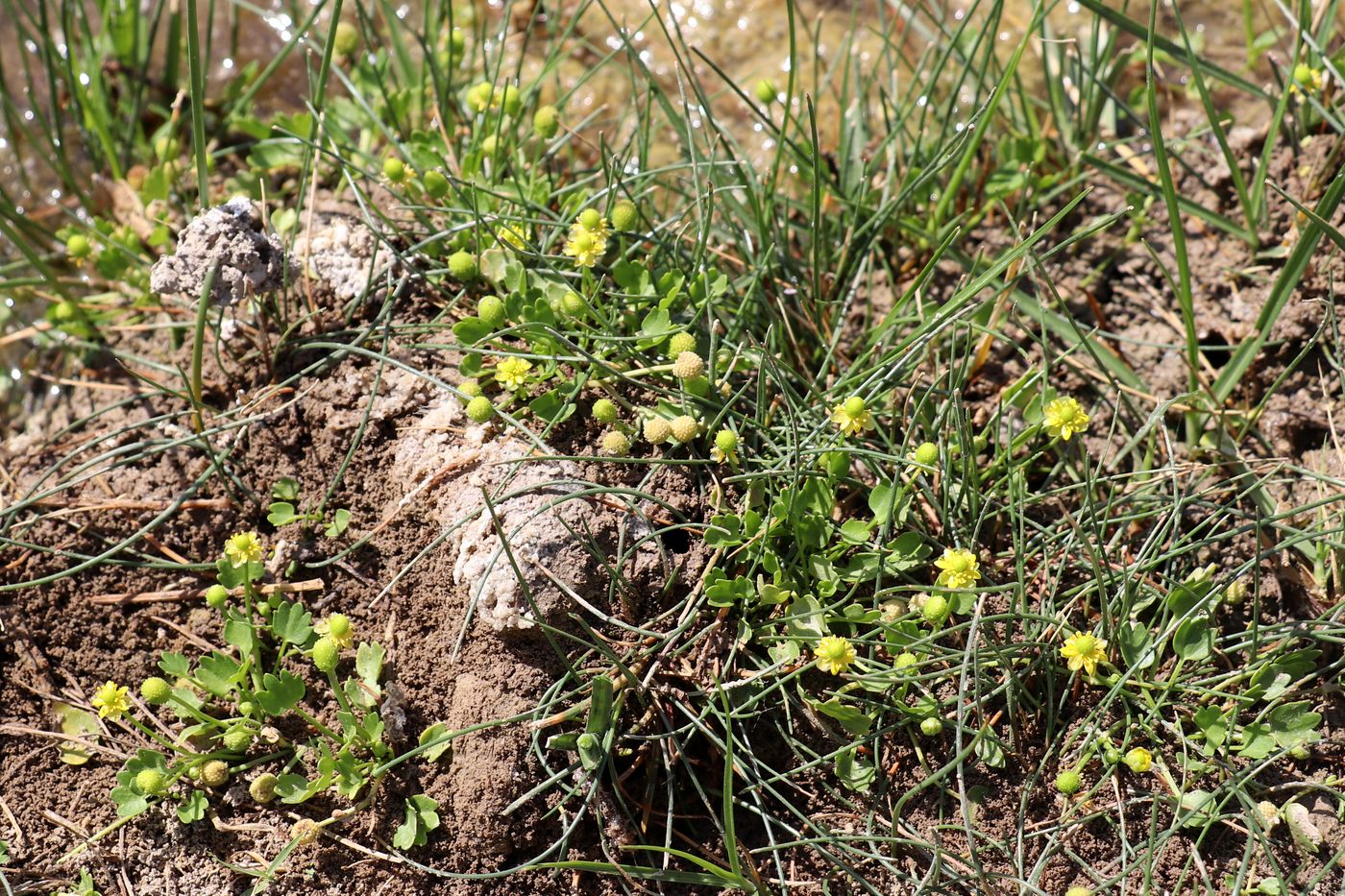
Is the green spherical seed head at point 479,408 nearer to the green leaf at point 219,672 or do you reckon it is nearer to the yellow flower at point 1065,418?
the green leaf at point 219,672

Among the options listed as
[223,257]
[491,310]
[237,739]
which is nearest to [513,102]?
[491,310]

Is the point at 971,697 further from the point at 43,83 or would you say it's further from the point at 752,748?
the point at 43,83

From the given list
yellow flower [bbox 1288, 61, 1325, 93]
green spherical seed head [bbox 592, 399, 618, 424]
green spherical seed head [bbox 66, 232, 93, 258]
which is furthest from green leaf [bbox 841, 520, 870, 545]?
green spherical seed head [bbox 66, 232, 93, 258]

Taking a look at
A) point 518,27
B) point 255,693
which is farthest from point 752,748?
point 518,27

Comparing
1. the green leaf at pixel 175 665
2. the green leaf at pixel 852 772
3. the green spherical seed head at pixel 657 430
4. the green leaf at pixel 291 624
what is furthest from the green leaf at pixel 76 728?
the green leaf at pixel 852 772

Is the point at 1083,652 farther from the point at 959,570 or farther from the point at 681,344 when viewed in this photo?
the point at 681,344

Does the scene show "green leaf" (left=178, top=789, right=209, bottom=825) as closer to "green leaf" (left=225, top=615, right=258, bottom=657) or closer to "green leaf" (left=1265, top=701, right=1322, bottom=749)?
"green leaf" (left=225, top=615, right=258, bottom=657)

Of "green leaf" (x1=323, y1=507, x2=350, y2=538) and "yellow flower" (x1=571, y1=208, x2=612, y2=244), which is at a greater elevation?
"yellow flower" (x1=571, y1=208, x2=612, y2=244)
